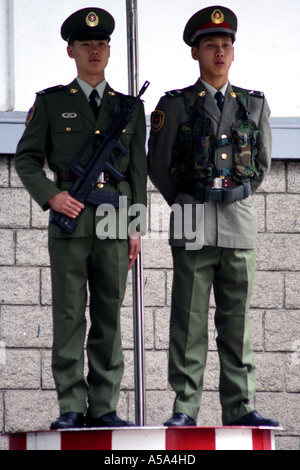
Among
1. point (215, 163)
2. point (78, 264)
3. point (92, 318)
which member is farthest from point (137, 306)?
point (215, 163)

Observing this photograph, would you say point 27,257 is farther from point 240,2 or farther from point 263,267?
point 240,2

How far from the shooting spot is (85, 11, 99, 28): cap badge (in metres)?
4.34

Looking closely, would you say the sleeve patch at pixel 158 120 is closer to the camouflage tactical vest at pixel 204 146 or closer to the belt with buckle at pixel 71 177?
the camouflage tactical vest at pixel 204 146

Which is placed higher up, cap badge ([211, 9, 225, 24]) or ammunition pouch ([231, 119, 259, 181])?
cap badge ([211, 9, 225, 24])

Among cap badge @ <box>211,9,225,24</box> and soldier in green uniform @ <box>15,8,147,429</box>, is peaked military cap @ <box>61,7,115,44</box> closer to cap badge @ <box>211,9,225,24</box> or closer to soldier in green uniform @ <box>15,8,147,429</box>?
soldier in green uniform @ <box>15,8,147,429</box>

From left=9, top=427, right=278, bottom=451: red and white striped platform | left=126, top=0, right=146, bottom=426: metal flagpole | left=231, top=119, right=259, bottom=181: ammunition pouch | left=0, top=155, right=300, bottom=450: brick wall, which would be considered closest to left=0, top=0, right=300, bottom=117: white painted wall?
left=0, top=155, right=300, bottom=450: brick wall

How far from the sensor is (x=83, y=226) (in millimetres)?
4250

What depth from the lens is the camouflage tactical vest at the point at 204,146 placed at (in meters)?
4.28

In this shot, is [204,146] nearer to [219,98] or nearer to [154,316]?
→ [219,98]

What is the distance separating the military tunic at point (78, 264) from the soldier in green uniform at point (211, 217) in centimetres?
23

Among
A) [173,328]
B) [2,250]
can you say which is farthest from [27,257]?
[173,328]

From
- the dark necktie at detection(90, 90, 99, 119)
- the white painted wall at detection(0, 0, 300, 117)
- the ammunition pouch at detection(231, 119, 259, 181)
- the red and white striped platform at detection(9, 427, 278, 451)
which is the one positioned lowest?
the red and white striped platform at detection(9, 427, 278, 451)

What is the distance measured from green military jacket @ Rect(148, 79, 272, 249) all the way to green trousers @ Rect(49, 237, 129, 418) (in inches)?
12.9

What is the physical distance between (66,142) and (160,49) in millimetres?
1861
